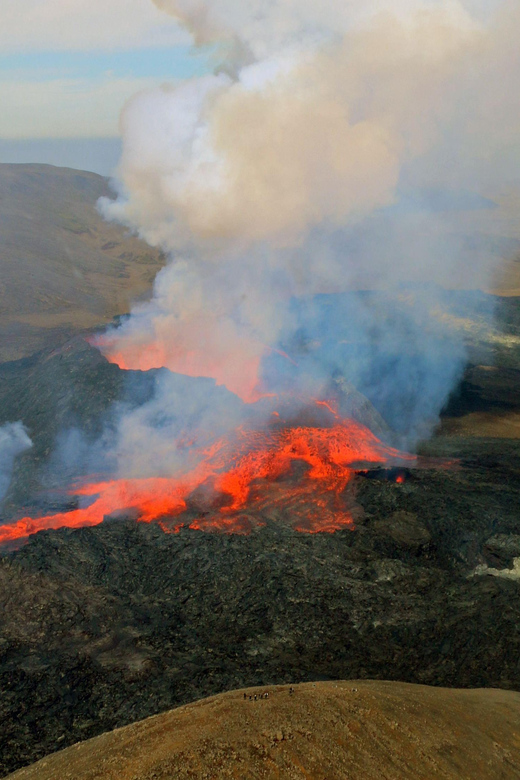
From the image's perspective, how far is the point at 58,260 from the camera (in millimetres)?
86875

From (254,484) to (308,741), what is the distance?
13430 millimetres

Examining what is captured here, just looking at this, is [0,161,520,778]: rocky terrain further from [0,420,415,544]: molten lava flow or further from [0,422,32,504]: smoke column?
[0,420,415,544]: molten lava flow

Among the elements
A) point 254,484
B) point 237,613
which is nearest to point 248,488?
point 254,484

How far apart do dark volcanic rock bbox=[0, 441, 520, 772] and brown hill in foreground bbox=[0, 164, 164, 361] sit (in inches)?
1386

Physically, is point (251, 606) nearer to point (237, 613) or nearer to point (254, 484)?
point (237, 613)

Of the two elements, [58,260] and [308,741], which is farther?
[58,260]

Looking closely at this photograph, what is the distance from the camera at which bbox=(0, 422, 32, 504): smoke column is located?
24.4m

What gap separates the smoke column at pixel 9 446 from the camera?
80.2 feet

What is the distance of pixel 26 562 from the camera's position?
58.5 ft

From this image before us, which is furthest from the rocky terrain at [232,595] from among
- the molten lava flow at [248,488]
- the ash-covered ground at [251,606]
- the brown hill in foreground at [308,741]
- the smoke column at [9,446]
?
the molten lava flow at [248,488]

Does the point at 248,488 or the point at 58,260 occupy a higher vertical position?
the point at 58,260

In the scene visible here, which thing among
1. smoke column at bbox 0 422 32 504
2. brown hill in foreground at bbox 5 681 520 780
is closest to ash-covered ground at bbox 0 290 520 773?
smoke column at bbox 0 422 32 504

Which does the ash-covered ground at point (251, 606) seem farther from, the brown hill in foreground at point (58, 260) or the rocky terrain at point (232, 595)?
the brown hill in foreground at point (58, 260)

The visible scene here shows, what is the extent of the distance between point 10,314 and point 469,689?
62.1 metres
